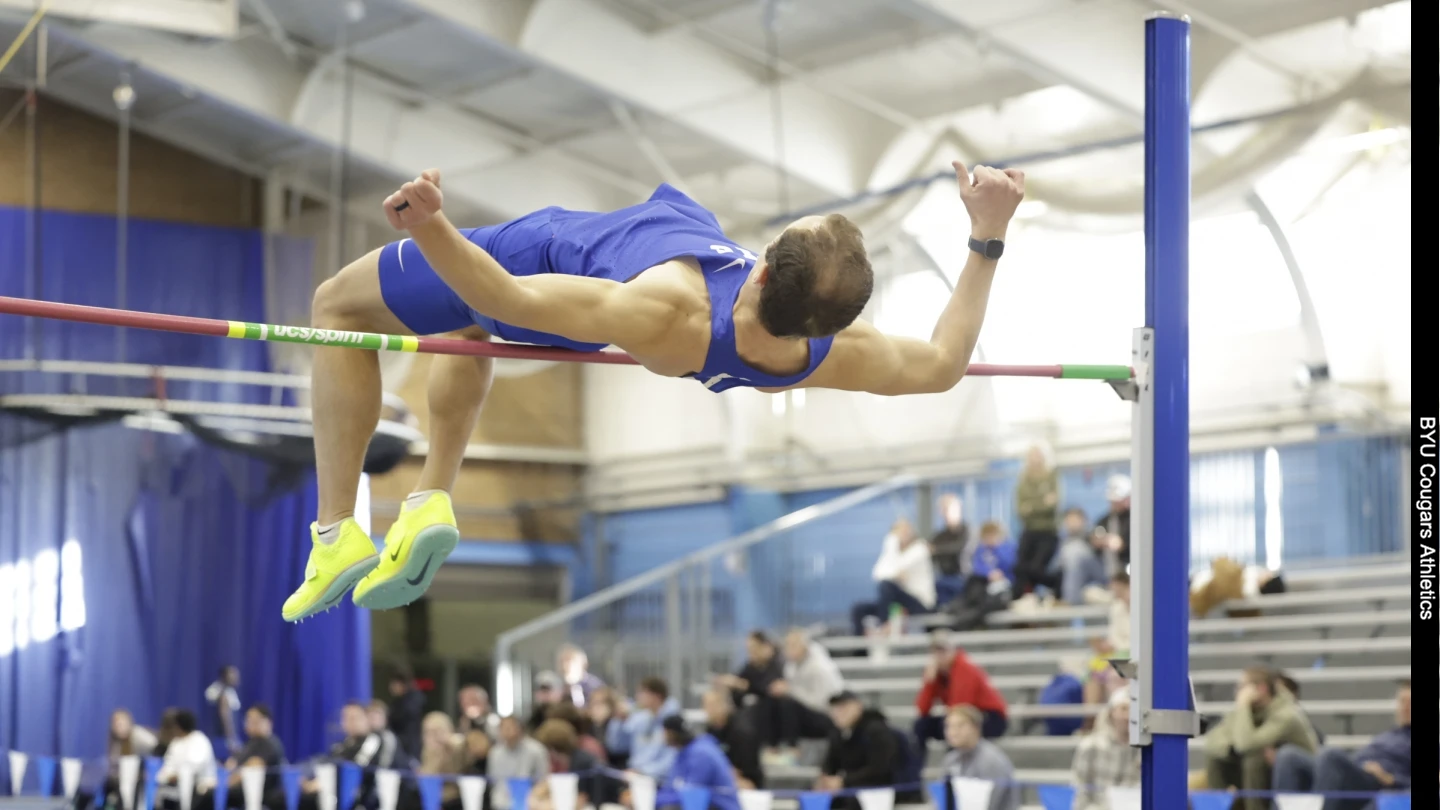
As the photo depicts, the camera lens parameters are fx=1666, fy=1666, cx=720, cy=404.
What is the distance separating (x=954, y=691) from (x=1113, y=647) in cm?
81

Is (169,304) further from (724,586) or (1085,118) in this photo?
(1085,118)

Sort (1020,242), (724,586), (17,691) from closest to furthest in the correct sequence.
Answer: (17,691) < (1020,242) < (724,586)

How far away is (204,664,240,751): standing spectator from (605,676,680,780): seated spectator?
212 cm

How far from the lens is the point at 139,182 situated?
8828 millimetres

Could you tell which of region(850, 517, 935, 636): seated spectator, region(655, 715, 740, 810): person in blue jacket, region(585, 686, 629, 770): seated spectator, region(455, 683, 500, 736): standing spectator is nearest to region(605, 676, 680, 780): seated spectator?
region(585, 686, 629, 770): seated spectator

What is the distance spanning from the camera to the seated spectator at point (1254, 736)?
6.30 m

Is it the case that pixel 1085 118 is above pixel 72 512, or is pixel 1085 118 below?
above

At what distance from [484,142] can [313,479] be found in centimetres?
248

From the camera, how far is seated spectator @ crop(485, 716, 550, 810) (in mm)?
8086

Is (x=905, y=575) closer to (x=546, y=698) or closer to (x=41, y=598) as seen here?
(x=546, y=698)

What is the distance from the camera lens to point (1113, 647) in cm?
793

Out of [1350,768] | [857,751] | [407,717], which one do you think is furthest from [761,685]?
[1350,768]

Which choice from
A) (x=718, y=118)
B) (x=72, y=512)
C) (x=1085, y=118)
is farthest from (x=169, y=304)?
(x=1085, y=118)

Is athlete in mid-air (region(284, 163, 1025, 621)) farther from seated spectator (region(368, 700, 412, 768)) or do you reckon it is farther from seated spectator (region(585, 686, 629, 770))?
seated spectator (region(585, 686, 629, 770))
